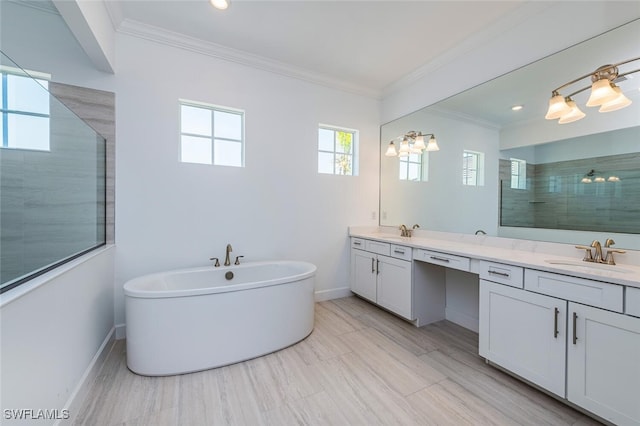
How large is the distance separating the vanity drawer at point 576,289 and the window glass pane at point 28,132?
3.02 metres

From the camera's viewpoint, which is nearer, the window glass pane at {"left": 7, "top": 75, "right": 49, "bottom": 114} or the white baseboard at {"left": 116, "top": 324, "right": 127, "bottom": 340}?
the window glass pane at {"left": 7, "top": 75, "right": 49, "bottom": 114}

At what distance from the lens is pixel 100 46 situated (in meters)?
1.98

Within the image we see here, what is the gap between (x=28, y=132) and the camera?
1369mm

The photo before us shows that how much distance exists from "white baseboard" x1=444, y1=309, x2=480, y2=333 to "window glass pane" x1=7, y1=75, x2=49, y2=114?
12.2ft

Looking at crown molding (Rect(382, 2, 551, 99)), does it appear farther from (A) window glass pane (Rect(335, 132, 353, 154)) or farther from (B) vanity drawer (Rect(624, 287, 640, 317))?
(B) vanity drawer (Rect(624, 287, 640, 317))

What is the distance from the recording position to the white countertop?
146 cm

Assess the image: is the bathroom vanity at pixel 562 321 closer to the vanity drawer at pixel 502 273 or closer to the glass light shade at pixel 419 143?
the vanity drawer at pixel 502 273

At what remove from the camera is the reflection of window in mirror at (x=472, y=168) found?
2.66 meters

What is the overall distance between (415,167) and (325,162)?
3.89 ft

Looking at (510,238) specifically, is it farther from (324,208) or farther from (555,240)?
(324,208)

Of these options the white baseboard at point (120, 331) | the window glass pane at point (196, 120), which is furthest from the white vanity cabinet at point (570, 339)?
the white baseboard at point (120, 331)

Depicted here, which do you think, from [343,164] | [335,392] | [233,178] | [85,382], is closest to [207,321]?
[85,382]

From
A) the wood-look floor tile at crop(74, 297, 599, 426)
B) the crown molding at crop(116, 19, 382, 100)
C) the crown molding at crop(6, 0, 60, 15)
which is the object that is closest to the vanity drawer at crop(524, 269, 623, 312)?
the wood-look floor tile at crop(74, 297, 599, 426)

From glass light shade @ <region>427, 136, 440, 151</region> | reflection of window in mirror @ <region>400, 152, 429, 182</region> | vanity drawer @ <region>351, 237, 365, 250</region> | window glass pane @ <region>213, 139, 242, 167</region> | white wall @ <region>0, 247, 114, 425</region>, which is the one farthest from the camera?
vanity drawer @ <region>351, 237, 365, 250</region>
